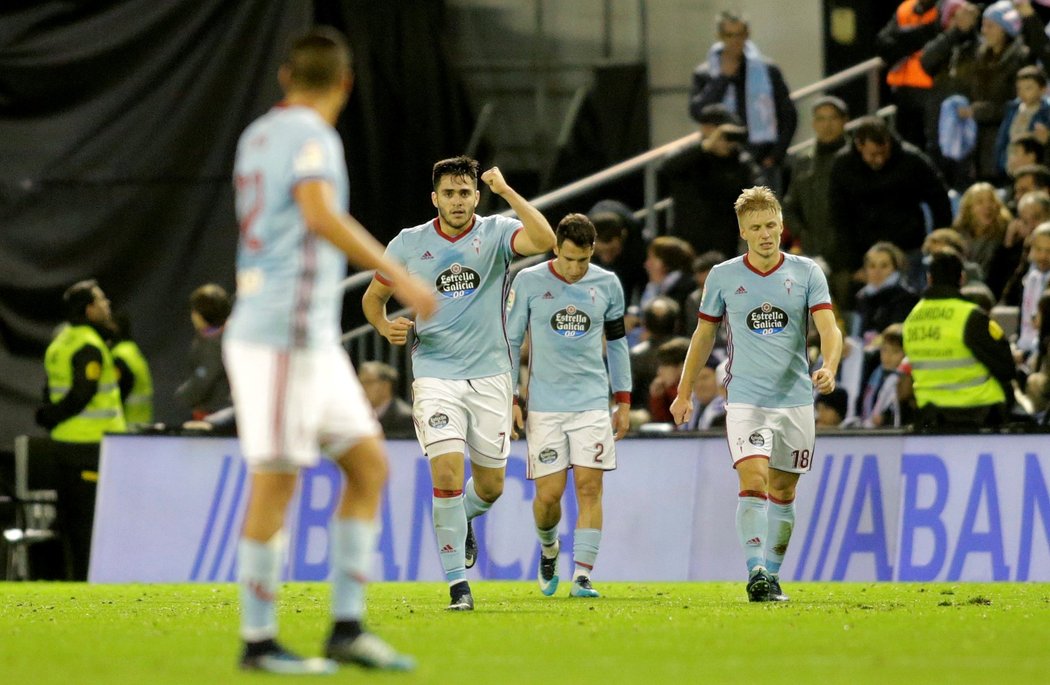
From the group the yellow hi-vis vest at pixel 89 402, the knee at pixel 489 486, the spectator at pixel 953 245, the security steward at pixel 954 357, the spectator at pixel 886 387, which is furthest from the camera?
the yellow hi-vis vest at pixel 89 402

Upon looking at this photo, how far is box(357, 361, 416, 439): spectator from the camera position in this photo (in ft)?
51.6

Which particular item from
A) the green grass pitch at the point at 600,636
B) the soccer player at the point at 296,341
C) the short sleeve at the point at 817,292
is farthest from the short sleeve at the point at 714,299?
the soccer player at the point at 296,341

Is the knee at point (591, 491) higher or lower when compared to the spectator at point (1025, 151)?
lower

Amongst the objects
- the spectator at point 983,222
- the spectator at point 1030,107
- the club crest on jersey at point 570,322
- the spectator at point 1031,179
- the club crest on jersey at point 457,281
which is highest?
the spectator at point 1030,107

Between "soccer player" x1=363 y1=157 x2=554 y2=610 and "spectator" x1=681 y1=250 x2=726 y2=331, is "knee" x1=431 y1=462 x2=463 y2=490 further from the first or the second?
"spectator" x1=681 y1=250 x2=726 y2=331

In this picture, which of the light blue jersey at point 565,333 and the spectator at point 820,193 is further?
the spectator at point 820,193

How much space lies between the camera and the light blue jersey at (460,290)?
10.4 meters

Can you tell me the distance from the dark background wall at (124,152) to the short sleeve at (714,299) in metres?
7.27

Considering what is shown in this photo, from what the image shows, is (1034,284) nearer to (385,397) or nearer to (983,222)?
(983,222)

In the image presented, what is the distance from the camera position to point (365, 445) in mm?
6570

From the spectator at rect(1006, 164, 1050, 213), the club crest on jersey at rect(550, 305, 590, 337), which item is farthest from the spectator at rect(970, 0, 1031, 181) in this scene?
the club crest on jersey at rect(550, 305, 590, 337)

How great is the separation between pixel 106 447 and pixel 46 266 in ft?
8.95

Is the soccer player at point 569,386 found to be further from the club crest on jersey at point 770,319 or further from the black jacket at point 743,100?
the black jacket at point 743,100

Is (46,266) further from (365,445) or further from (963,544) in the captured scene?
(365,445)
